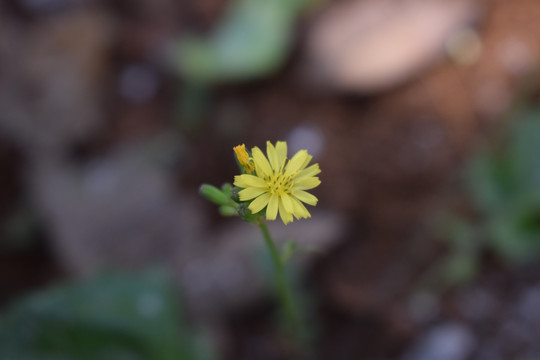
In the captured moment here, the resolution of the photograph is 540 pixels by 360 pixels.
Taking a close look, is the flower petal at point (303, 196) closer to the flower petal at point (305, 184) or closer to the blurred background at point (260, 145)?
the flower petal at point (305, 184)

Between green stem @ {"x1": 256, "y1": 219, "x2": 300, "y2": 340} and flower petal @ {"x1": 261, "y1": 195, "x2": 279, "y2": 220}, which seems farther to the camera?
green stem @ {"x1": 256, "y1": 219, "x2": 300, "y2": 340}

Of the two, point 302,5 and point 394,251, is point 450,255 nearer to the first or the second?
point 394,251

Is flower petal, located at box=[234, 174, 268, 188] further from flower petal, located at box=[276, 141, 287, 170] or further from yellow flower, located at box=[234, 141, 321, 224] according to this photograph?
flower petal, located at box=[276, 141, 287, 170]

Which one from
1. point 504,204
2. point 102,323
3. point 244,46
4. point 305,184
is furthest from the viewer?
point 244,46

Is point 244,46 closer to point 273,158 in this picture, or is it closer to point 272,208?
point 273,158

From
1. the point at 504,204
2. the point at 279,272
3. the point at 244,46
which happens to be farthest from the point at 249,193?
the point at 244,46

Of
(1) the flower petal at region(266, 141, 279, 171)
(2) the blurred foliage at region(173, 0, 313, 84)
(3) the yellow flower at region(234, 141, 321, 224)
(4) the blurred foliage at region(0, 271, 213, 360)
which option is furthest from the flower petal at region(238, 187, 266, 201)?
(2) the blurred foliage at region(173, 0, 313, 84)
